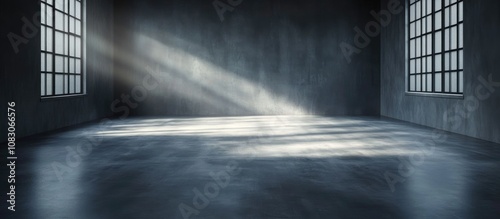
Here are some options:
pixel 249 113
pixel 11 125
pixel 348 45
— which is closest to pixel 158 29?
pixel 249 113

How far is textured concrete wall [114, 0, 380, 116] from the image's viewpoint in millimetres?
13664

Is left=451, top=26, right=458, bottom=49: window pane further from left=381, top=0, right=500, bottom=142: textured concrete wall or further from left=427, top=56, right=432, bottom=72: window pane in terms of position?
left=427, top=56, right=432, bottom=72: window pane

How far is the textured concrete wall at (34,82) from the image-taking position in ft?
24.3

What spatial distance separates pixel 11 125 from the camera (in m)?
7.50

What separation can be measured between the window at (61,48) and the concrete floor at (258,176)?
1.72m

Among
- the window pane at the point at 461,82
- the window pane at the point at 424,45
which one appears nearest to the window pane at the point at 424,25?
the window pane at the point at 424,45

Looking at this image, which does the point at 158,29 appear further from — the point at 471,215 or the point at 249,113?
the point at 471,215

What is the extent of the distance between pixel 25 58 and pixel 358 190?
6.31 metres

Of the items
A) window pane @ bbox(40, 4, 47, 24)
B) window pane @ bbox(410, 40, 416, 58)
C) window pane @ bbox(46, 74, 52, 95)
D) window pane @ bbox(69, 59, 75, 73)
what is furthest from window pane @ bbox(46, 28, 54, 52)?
window pane @ bbox(410, 40, 416, 58)

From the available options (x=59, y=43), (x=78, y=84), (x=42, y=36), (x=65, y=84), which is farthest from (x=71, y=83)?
(x=42, y=36)

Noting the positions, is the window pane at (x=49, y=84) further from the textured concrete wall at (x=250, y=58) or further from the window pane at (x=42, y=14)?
the textured concrete wall at (x=250, y=58)

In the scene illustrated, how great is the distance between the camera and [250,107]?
13.8m

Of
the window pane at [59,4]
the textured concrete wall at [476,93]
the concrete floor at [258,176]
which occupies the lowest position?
the concrete floor at [258,176]

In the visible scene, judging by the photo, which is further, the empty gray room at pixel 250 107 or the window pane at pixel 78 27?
the window pane at pixel 78 27
